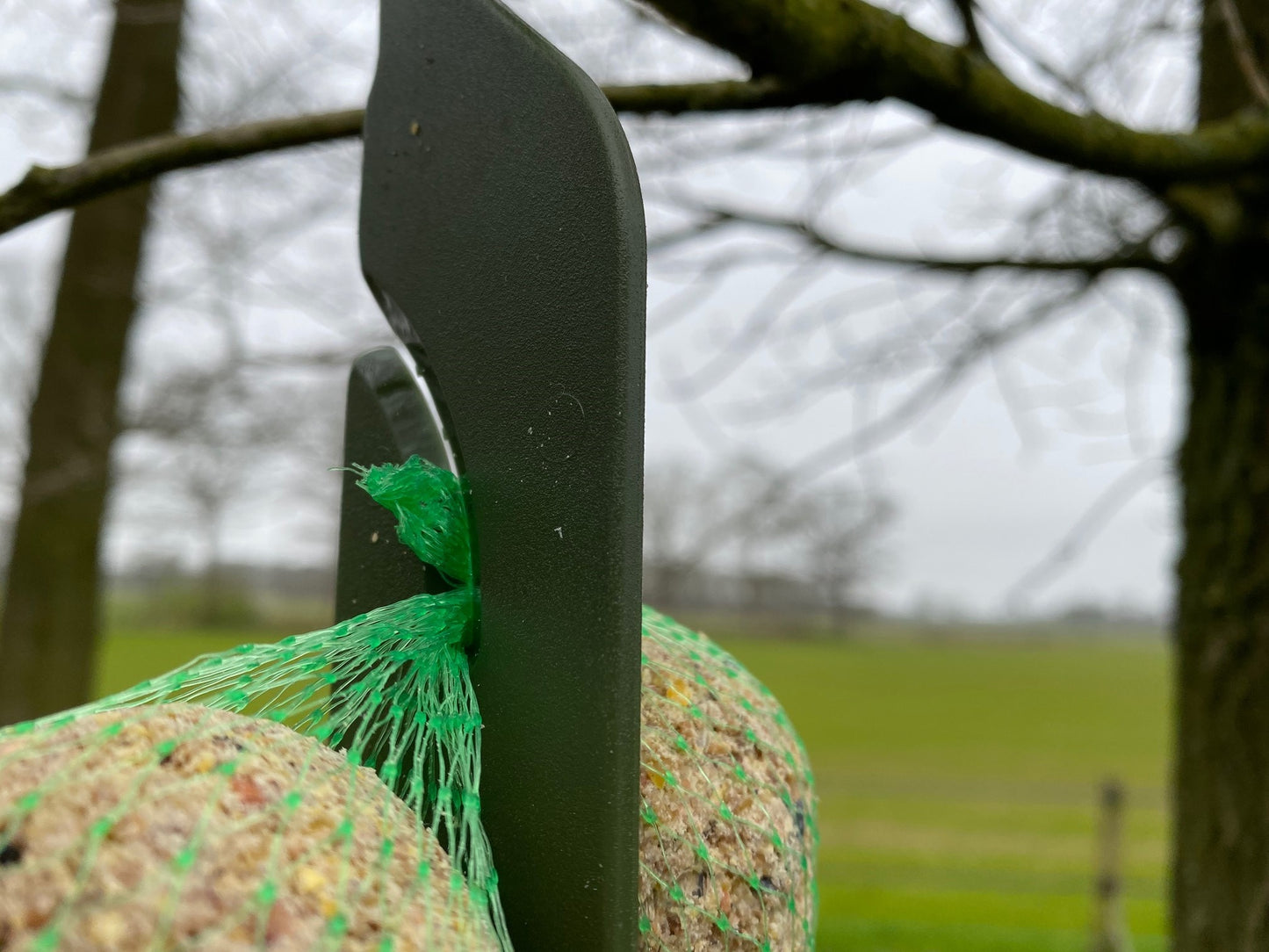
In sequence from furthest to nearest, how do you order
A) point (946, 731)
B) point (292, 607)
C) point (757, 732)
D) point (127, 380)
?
point (946, 731) → point (292, 607) → point (127, 380) → point (757, 732)

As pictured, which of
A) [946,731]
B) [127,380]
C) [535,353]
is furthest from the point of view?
[946,731]

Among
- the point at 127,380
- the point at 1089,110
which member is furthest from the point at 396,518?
the point at 127,380

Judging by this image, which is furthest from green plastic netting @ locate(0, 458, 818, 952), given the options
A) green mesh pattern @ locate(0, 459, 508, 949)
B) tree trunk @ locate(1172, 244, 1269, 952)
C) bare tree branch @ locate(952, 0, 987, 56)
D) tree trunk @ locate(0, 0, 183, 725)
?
tree trunk @ locate(0, 0, 183, 725)

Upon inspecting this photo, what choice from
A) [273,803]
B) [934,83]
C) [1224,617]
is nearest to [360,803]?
[273,803]

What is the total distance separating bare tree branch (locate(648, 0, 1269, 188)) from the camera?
1.46 metres

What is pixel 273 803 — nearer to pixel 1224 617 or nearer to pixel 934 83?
pixel 934 83

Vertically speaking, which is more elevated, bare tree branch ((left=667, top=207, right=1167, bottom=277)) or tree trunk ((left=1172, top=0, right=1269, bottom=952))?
bare tree branch ((left=667, top=207, right=1167, bottom=277))

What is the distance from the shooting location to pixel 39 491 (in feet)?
15.4

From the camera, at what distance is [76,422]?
5188mm

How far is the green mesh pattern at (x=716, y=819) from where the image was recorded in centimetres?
107

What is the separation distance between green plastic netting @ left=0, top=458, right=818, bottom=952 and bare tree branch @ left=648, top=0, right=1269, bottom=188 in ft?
2.59

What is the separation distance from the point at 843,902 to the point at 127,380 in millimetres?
8846

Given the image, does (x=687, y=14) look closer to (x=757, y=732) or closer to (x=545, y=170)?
(x=545, y=170)

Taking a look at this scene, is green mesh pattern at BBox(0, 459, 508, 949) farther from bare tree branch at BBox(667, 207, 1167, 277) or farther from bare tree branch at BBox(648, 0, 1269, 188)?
bare tree branch at BBox(667, 207, 1167, 277)
